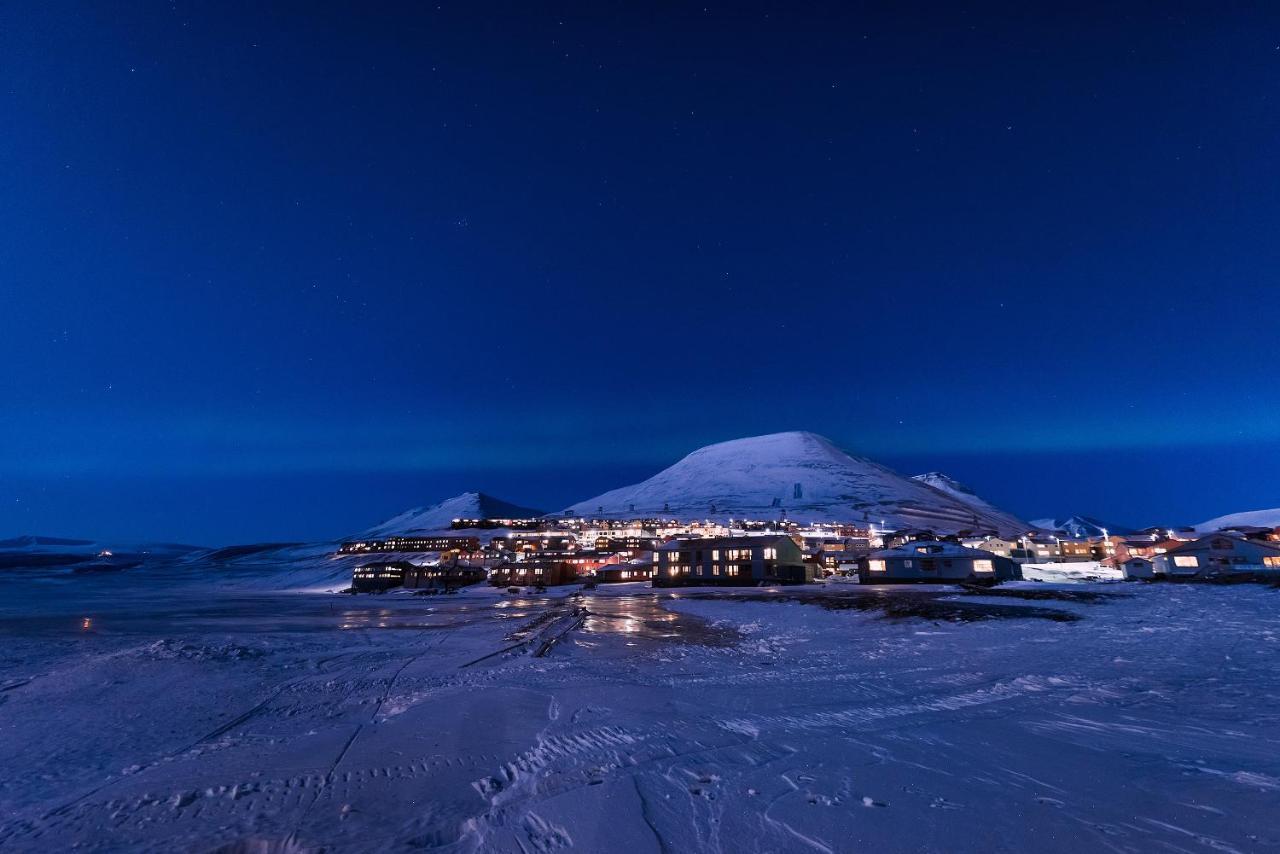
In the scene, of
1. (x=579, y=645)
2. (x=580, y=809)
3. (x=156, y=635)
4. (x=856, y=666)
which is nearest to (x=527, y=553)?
(x=156, y=635)

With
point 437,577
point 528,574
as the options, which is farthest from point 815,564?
point 437,577

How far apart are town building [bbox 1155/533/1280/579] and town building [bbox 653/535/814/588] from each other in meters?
44.0

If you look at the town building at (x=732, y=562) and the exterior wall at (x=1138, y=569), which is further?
the town building at (x=732, y=562)

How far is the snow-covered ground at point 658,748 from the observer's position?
6.36 m

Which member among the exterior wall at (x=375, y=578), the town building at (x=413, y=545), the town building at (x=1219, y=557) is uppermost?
the town building at (x=1219, y=557)

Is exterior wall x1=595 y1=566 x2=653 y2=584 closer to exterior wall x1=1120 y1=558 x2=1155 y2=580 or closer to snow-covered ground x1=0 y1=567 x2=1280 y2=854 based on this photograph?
exterior wall x1=1120 y1=558 x2=1155 y2=580

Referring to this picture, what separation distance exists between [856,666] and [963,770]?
30.2 feet

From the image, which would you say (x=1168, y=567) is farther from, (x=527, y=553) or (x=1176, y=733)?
(x=527, y=553)

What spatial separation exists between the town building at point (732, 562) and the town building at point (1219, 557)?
4403cm

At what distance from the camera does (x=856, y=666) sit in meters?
16.6

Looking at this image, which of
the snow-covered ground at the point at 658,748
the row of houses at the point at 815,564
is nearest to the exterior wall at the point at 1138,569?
the row of houses at the point at 815,564

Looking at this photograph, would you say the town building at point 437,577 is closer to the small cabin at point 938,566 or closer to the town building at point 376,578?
the town building at point 376,578

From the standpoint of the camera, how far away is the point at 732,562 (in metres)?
79.8

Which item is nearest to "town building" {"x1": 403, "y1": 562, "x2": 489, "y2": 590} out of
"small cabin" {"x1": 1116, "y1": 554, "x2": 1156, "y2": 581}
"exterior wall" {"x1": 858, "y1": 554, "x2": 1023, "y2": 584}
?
"exterior wall" {"x1": 858, "y1": 554, "x2": 1023, "y2": 584}
